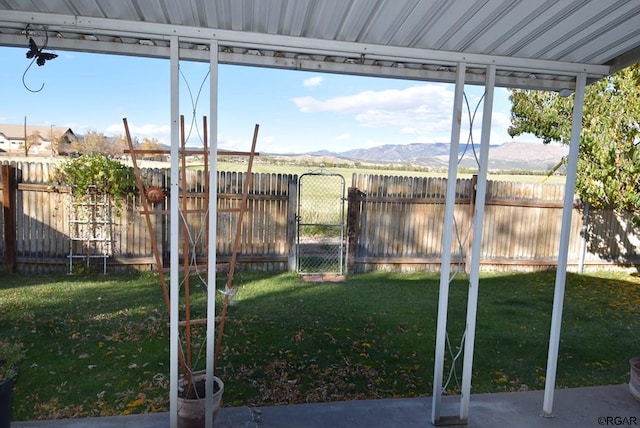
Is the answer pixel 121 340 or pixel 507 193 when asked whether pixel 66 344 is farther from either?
pixel 507 193

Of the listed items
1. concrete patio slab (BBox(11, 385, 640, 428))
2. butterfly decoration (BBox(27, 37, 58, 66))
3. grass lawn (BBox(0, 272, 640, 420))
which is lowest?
grass lawn (BBox(0, 272, 640, 420))

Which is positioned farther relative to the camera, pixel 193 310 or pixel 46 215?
pixel 46 215

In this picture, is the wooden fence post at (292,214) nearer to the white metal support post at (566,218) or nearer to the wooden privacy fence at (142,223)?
the wooden privacy fence at (142,223)

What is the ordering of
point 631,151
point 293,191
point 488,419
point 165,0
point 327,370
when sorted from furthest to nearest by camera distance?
point 293,191, point 631,151, point 327,370, point 488,419, point 165,0

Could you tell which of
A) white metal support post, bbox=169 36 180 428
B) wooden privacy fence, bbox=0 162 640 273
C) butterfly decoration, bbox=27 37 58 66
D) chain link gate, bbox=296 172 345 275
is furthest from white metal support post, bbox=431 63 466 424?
chain link gate, bbox=296 172 345 275

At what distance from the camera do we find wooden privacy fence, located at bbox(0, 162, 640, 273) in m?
6.68

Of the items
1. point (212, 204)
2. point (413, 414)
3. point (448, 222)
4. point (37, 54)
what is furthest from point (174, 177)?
point (413, 414)

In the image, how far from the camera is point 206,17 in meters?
2.26

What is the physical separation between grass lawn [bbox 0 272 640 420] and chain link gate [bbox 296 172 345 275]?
91 cm

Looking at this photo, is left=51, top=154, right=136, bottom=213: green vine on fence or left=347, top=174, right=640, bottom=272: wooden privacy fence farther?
left=347, top=174, right=640, bottom=272: wooden privacy fence

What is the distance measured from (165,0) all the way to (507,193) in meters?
7.31

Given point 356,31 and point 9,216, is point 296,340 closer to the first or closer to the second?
point 356,31

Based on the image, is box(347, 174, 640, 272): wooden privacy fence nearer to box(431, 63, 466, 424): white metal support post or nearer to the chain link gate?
the chain link gate

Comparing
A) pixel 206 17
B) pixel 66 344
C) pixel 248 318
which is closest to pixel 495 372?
pixel 248 318
